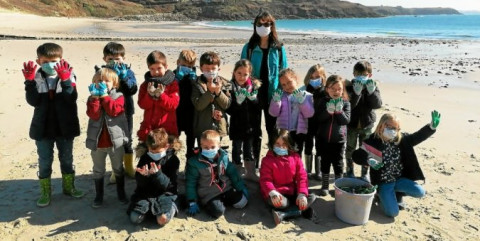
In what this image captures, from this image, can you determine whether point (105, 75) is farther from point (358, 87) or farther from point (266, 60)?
point (358, 87)

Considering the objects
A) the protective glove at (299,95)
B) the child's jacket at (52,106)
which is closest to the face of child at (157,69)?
the child's jacket at (52,106)

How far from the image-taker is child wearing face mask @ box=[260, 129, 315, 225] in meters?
4.80

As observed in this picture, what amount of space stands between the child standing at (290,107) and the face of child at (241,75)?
17.6 inches

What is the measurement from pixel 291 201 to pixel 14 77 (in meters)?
11.0

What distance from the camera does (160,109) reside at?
502 cm

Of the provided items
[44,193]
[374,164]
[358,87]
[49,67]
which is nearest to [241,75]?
[358,87]

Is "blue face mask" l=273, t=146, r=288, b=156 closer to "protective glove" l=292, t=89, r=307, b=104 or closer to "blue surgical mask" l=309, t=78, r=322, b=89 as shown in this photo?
"protective glove" l=292, t=89, r=307, b=104

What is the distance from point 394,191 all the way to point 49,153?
437 cm

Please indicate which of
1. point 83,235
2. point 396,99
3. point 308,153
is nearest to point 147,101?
point 83,235

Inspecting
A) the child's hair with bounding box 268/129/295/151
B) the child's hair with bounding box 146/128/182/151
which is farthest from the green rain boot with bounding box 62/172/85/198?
the child's hair with bounding box 268/129/295/151

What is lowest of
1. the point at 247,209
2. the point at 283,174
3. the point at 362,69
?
the point at 247,209

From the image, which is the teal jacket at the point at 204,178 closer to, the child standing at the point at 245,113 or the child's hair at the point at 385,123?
the child standing at the point at 245,113

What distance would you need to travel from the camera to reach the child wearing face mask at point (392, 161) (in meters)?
4.90

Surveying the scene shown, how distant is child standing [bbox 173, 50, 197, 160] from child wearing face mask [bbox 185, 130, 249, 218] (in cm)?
67
